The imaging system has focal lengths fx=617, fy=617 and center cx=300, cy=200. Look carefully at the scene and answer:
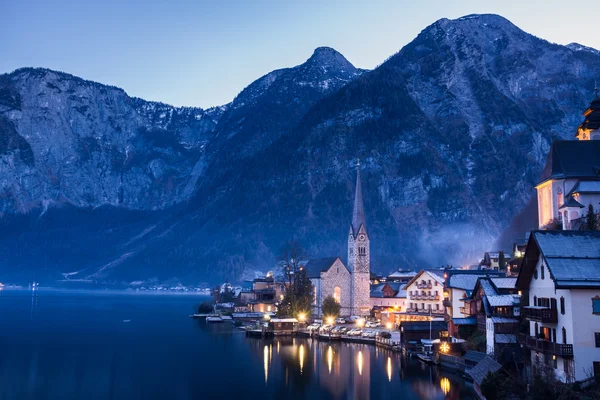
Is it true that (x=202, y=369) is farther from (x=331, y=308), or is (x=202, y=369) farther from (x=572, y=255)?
(x=331, y=308)

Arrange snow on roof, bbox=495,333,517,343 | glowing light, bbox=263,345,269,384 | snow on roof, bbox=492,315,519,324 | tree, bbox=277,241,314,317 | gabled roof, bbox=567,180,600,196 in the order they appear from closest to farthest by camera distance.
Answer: snow on roof, bbox=495,333,517,343, snow on roof, bbox=492,315,519,324, glowing light, bbox=263,345,269,384, gabled roof, bbox=567,180,600,196, tree, bbox=277,241,314,317

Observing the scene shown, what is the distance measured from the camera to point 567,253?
41906mm

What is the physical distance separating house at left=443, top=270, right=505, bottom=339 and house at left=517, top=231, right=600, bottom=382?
27.5 m

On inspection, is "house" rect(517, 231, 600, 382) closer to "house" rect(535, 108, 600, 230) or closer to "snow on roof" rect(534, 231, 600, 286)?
"snow on roof" rect(534, 231, 600, 286)

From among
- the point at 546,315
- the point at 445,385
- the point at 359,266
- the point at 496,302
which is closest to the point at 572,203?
the point at 496,302

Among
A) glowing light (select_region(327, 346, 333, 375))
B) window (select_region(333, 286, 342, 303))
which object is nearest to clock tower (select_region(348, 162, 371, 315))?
window (select_region(333, 286, 342, 303))

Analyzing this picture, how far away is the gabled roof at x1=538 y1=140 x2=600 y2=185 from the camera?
79.9m

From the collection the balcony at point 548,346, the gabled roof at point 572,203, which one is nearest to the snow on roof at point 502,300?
the balcony at point 548,346

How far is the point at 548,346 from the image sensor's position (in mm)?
41719

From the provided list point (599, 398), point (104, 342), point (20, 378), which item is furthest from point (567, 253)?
point (104, 342)

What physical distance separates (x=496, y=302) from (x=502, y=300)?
2.55ft

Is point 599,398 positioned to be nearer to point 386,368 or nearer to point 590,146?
point 386,368

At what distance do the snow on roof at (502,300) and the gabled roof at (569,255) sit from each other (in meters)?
16.4

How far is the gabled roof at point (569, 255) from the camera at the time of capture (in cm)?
3962
